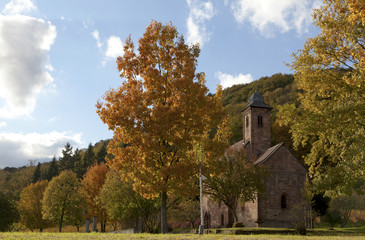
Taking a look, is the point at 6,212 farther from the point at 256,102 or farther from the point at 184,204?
the point at 256,102

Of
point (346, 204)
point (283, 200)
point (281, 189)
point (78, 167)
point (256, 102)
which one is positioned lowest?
point (346, 204)

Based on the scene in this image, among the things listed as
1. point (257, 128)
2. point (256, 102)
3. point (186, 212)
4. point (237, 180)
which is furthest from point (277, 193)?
point (256, 102)

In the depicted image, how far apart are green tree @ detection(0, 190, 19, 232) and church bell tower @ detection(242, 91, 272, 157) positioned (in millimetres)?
30917

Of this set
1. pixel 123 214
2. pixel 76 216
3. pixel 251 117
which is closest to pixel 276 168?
pixel 251 117

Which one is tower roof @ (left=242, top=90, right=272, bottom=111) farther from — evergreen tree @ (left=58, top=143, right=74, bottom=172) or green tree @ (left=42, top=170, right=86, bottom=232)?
evergreen tree @ (left=58, top=143, right=74, bottom=172)

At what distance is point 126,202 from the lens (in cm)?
3538

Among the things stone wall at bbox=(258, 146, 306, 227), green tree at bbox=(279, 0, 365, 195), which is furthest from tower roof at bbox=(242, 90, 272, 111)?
green tree at bbox=(279, 0, 365, 195)

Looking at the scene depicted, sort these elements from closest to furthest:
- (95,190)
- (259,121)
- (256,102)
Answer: (259,121) → (256,102) → (95,190)

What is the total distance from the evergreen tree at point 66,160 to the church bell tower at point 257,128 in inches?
2180

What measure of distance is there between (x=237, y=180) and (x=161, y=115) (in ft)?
56.5

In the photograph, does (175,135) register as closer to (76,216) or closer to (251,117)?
(251,117)

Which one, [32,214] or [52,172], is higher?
[52,172]

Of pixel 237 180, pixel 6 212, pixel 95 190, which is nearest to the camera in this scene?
pixel 237 180

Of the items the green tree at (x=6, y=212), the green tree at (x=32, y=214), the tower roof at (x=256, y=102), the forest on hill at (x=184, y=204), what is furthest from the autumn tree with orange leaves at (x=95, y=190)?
the tower roof at (x=256, y=102)
